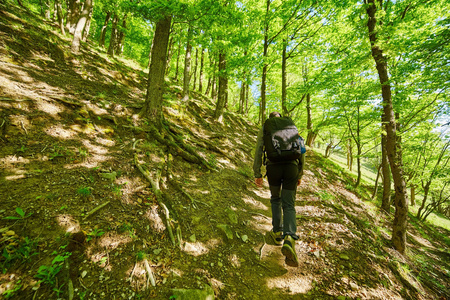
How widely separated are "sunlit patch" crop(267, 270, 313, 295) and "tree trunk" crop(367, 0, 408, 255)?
4.16 m

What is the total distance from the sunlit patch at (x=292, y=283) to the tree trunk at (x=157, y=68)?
19.2 feet

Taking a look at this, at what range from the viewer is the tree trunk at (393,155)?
5211mm

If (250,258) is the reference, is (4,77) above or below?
above

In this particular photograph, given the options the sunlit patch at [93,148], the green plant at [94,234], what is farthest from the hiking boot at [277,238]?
the sunlit patch at [93,148]

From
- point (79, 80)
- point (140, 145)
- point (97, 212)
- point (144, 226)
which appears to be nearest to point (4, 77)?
point (79, 80)

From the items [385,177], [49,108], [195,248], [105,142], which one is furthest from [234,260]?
[385,177]

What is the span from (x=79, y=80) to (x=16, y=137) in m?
4.63

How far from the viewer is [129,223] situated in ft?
9.88

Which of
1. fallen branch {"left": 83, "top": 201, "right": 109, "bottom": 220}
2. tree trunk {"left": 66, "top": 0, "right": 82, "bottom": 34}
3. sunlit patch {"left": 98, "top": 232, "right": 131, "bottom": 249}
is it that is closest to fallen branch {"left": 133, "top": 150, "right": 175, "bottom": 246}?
sunlit patch {"left": 98, "top": 232, "right": 131, "bottom": 249}

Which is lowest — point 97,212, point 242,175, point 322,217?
point 322,217

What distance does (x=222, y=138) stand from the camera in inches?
391

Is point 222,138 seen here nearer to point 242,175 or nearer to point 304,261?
point 242,175

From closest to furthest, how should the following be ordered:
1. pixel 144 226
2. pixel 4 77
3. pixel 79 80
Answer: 1. pixel 144 226
2. pixel 4 77
3. pixel 79 80

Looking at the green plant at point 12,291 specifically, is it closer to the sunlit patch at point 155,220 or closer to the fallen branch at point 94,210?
the fallen branch at point 94,210
